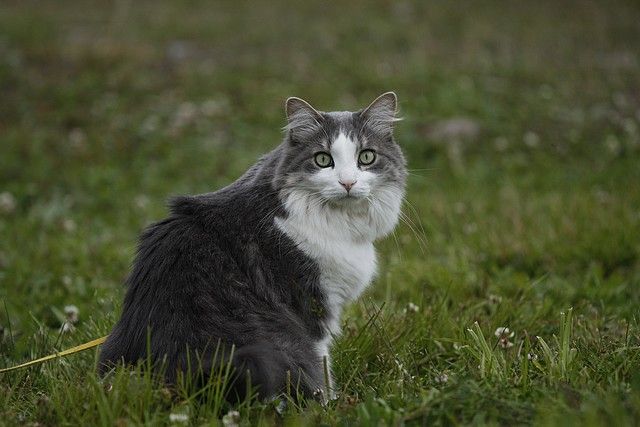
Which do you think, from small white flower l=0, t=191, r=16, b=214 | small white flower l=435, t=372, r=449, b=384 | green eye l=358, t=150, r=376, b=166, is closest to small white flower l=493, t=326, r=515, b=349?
small white flower l=435, t=372, r=449, b=384

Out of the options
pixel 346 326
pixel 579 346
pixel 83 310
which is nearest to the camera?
pixel 579 346

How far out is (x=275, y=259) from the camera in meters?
3.23

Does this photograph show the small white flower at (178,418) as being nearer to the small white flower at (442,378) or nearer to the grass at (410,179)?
the grass at (410,179)

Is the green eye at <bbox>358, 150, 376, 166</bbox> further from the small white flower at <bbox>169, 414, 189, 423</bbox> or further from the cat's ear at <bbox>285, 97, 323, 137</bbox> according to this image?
the small white flower at <bbox>169, 414, 189, 423</bbox>

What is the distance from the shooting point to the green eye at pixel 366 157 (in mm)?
3410

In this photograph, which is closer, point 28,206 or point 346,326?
point 346,326

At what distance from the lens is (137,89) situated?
379 inches

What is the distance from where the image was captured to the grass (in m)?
2.85

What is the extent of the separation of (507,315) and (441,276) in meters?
0.84

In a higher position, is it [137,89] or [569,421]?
[137,89]

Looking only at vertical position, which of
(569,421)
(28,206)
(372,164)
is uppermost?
(372,164)

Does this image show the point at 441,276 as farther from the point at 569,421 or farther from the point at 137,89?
the point at 137,89

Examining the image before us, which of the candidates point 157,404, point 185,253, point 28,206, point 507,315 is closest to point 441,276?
point 507,315

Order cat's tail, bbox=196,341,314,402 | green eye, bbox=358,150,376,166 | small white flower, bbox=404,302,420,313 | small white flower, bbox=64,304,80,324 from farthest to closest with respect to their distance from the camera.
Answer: small white flower, bbox=64,304,80,324, small white flower, bbox=404,302,420,313, green eye, bbox=358,150,376,166, cat's tail, bbox=196,341,314,402
